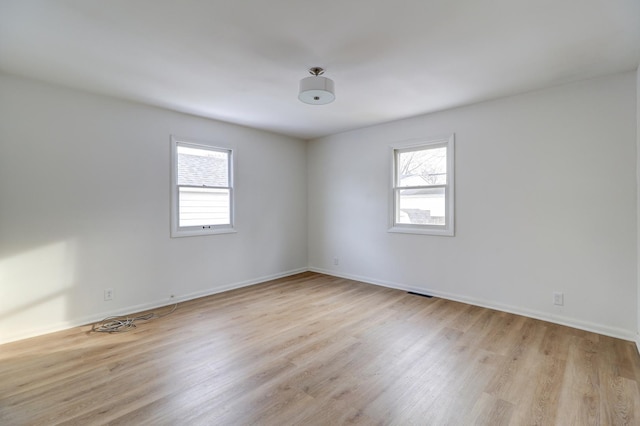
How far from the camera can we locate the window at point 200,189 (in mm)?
4070

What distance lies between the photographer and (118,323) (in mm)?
3322

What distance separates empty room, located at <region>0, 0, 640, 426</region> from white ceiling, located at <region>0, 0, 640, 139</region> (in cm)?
2

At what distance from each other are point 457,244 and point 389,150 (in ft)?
5.55

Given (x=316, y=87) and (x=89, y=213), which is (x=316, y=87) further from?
(x=89, y=213)

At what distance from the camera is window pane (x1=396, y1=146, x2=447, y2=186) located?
420cm

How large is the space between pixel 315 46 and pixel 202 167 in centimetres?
264

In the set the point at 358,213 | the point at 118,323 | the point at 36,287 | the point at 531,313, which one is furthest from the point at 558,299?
the point at 36,287

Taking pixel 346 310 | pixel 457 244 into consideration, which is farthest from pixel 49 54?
pixel 457 244

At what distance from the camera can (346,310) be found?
12.1ft

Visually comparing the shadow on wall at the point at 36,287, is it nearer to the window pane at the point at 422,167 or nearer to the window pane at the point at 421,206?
the window pane at the point at 421,206

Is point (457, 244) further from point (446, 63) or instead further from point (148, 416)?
point (148, 416)

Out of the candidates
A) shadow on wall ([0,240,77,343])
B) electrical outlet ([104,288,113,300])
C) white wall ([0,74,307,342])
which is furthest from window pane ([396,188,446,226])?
shadow on wall ([0,240,77,343])

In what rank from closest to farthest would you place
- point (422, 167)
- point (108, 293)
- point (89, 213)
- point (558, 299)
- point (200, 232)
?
point (558, 299), point (89, 213), point (108, 293), point (200, 232), point (422, 167)

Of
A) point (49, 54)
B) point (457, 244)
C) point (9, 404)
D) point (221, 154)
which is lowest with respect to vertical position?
point (9, 404)
